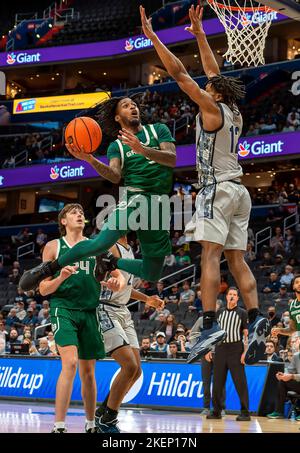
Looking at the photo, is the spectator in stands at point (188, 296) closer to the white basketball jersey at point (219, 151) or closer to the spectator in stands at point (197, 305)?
the spectator in stands at point (197, 305)

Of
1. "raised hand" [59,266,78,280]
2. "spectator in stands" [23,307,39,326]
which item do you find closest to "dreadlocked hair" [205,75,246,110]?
"raised hand" [59,266,78,280]

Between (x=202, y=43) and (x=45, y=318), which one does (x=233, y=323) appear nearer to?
(x=202, y=43)

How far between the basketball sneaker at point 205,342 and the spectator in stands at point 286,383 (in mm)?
5587

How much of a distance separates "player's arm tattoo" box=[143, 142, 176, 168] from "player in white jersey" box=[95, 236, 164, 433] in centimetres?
178

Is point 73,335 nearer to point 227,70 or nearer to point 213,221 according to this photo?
point 213,221

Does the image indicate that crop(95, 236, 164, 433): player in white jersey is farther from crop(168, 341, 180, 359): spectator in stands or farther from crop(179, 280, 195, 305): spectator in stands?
crop(179, 280, 195, 305): spectator in stands

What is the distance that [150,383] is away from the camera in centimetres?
1539

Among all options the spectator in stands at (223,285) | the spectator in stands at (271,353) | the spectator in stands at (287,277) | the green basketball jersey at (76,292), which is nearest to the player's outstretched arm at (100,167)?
the green basketball jersey at (76,292)

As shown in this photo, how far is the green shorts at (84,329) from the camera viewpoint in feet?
26.1

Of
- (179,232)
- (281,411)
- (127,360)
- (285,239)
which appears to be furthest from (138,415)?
(179,232)

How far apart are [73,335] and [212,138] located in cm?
240

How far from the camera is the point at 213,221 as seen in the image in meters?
7.12

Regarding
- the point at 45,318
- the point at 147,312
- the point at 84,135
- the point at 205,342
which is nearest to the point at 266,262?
the point at 147,312

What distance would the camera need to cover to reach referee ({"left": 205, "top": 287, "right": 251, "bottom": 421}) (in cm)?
1255
